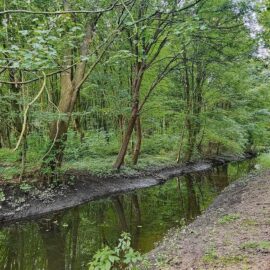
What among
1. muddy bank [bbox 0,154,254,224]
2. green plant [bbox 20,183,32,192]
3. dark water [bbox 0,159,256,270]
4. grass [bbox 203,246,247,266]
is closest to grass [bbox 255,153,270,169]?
muddy bank [bbox 0,154,254,224]

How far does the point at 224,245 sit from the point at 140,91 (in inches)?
618

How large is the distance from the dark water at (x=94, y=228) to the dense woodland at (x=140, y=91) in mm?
2580

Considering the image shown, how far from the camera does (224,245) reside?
654cm

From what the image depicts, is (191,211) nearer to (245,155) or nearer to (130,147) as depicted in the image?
(130,147)

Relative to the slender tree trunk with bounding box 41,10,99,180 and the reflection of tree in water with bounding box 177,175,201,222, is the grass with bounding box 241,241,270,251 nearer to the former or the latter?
the reflection of tree in water with bounding box 177,175,201,222

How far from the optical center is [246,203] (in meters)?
10.9

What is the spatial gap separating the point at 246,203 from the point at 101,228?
4.85 m

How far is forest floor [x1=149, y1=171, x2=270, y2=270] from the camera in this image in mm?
5677

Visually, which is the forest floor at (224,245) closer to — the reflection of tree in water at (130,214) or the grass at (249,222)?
the grass at (249,222)

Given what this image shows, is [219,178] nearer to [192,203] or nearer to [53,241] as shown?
[192,203]

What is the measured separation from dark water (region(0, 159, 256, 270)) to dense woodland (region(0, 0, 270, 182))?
258cm

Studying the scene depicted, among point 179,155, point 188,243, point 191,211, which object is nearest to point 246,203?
point 191,211

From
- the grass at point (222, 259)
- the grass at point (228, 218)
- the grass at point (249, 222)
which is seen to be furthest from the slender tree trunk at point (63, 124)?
the grass at point (222, 259)

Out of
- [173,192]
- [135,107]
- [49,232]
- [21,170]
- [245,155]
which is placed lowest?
[245,155]
